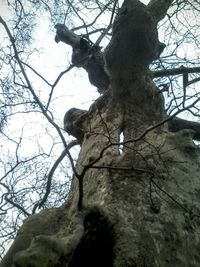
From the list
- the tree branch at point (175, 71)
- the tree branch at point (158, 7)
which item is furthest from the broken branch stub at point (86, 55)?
the tree branch at point (158, 7)

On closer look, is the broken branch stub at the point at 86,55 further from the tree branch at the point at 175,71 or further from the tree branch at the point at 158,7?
the tree branch at the point at 158,7

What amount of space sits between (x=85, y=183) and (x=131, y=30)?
1.62m

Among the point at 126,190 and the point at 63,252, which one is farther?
the point at 126,190

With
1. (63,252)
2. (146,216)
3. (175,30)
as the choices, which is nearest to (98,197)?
(146,216)

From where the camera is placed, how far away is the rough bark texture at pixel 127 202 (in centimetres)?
160

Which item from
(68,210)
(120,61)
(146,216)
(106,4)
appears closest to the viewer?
(146,216)

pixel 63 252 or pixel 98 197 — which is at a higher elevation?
pixel 98 197

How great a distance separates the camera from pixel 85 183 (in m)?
2.30

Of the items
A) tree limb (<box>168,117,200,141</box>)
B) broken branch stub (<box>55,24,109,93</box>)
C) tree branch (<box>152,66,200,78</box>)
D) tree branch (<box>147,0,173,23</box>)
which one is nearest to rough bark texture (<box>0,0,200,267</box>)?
tree limb (<box>168,117,200,141</box>)

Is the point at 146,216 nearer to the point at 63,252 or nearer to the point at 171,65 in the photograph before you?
the point at 63,252

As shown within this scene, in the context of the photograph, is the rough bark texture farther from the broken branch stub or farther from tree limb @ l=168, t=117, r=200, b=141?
the broken branch stub

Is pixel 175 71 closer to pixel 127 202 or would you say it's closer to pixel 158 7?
pixel 158 7

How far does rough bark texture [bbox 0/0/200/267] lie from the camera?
1.60 metres

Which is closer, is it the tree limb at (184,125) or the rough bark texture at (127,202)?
the rough bark texture at (127,202)
